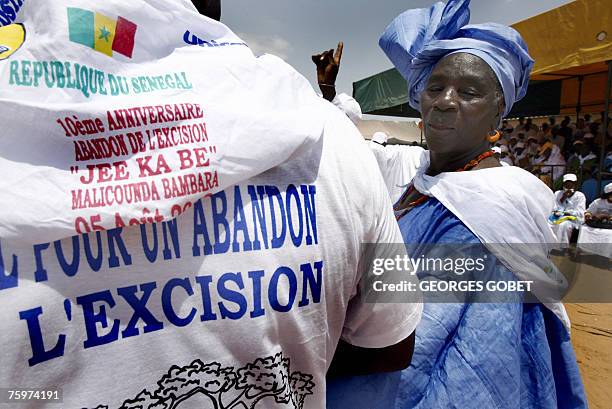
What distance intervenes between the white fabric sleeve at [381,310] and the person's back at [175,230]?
0.04m

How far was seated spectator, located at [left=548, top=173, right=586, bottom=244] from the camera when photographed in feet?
22.3

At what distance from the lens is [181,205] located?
0.58m

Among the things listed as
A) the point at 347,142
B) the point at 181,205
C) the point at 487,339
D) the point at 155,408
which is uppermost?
the point at 347,142

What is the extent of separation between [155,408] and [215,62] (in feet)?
1.92

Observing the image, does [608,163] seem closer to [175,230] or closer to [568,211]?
[568,211]

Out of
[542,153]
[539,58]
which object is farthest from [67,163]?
[542,153]

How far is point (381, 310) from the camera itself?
34.2 inches

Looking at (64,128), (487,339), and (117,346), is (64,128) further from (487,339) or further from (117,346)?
(487,339)

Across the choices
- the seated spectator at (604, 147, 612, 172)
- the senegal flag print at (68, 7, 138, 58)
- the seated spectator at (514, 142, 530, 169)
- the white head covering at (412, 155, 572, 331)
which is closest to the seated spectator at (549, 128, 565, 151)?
the seated spectator at (514, 142, 530, 169)

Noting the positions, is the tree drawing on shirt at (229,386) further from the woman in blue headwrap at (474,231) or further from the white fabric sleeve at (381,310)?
the woman in blue headwrap at (474,231)

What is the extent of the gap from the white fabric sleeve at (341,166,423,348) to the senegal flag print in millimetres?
509

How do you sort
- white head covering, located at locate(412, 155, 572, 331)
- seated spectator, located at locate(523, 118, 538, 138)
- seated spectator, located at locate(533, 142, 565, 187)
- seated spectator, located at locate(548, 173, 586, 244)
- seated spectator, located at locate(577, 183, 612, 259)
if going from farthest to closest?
seated spectator, located at locate(523, 118, 538, 138) → seated spectator, located at locate(533, 142, 565, 187) → seated spectator, located at locate(548, 173, 586, 244) → seated spectator, located at locate(577, 183, 612, 259) → white head covering, located at locate(412, 155, 572, 331)

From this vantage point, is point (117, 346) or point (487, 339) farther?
point (487, 339)

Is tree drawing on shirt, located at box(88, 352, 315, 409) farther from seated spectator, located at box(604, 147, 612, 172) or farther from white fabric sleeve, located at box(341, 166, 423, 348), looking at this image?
seated spectator, located at box(604, 147, 612, 172)
